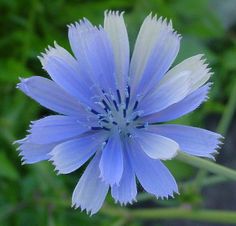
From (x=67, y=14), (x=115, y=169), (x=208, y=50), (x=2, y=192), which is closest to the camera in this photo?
(x=115, y=169)

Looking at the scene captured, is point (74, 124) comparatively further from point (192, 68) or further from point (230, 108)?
point (230, 108)

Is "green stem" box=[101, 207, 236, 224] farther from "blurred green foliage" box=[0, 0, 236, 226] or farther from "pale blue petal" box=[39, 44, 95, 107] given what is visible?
"pale blue petal" box=[39, 44, 95, 107]

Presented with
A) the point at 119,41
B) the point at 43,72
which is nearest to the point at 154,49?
the point at 119,41

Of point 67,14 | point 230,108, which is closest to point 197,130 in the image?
point 230,108

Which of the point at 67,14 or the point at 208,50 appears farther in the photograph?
the point at 208,50


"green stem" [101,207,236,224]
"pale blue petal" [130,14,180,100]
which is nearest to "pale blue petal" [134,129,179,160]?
"pale blue petal" [130,14,180,100]

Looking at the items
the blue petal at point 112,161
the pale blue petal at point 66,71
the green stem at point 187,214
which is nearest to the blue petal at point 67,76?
the pale blue petal at point 66,71
